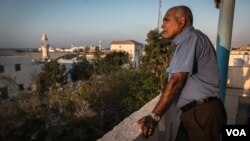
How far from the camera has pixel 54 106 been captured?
6859 mm

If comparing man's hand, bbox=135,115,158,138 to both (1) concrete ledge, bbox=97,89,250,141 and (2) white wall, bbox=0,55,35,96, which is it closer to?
(1) concrete ledge, bbox=97,89,250,141

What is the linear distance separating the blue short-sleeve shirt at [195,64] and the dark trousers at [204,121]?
67mm

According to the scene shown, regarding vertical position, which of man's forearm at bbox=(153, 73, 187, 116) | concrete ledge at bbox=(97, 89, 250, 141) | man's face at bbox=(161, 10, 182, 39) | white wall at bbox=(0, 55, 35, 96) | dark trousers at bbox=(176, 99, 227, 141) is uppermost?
man's face at bbox=(161, 10, 182, 39)

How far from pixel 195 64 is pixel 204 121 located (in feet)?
1.22

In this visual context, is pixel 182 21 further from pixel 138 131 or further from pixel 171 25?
pixel 138 131

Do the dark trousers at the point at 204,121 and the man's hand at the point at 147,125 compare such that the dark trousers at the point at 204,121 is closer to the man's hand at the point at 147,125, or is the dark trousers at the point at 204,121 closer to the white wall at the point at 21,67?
the man's hand at the point at 147,125

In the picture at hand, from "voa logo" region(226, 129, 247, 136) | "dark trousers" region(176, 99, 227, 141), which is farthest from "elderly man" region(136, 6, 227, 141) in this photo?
"voa logo" region(226, 129, 247, 136)

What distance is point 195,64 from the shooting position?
4.50 feet

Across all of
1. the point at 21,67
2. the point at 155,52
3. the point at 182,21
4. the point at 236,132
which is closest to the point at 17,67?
the point at 21,67

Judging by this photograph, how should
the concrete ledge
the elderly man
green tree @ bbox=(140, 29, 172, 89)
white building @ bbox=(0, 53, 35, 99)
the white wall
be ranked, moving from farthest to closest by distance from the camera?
1. the white wall
2. white building @ bbox=(0, 53, 35, 99)
3. green tree @ bbox=(140, 29, 172, 89)
4. the concrete ledge
5. the elderly man

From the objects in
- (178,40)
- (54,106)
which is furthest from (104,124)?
(178,40)

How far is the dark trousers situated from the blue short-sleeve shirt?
67 mm

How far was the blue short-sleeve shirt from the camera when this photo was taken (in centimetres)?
131

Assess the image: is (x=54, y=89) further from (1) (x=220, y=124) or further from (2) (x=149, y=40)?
(1) (x=220, y=124)
